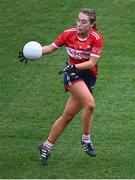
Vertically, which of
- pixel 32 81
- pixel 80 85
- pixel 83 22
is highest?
pixel 83 22

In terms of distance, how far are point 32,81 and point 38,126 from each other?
2.06 metres

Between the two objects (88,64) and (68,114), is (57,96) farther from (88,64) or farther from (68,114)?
(88,64)

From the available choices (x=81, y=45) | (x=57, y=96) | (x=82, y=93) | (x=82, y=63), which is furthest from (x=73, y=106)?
(x=57, y=96)

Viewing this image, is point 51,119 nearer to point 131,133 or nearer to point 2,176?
point 131,133

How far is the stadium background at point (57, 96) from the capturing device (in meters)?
7.66

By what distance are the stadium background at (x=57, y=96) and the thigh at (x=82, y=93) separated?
824mm

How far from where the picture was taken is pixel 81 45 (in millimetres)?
7434

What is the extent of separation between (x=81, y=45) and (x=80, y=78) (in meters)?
0.41

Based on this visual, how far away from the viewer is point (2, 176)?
7.25 m

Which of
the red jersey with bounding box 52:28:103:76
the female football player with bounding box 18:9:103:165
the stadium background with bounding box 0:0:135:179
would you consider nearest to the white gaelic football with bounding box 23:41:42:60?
the female football player with bounding box 18:9:103:165

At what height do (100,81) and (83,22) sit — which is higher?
(83,22)

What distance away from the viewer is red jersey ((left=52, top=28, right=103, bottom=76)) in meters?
7.40

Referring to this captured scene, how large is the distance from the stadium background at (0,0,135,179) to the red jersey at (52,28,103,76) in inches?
48.0

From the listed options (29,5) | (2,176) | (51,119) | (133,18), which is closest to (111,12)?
(133,18)
